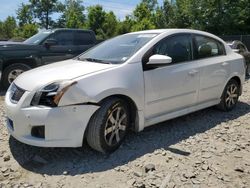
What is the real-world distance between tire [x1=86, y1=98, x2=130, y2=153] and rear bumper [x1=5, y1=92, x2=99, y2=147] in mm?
115

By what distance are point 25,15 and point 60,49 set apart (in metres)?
50.3

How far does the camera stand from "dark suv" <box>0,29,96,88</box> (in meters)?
8.30

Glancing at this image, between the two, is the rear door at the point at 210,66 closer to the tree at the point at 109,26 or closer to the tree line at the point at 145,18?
the tree line at the point at 145,18

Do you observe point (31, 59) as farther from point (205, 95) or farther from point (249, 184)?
point (249, 184)

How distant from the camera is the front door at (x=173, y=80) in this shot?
4.57m

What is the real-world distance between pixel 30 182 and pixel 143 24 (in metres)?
33.5

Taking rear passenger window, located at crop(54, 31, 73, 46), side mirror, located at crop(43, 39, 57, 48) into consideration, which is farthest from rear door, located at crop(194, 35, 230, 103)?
rear passenger window, located at crop(54, 31, 73, 46)

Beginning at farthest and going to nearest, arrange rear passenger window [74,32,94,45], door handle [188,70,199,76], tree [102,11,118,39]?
tree [102,11,118,39]
rear passenger window [74,32,94,45]
door handle [188,70,199,76]

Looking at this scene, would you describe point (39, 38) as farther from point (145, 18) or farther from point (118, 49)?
point (145, 18)

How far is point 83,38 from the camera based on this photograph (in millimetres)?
10430

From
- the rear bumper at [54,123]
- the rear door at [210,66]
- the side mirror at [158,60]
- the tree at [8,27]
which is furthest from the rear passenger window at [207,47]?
the tree at [8,27]

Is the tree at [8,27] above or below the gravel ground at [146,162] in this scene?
above

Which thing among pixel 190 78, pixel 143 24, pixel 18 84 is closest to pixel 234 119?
pixel 190 78

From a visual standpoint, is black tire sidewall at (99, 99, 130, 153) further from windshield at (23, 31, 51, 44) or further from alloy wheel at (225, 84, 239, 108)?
windshield at (23, 31, 51, 44)
